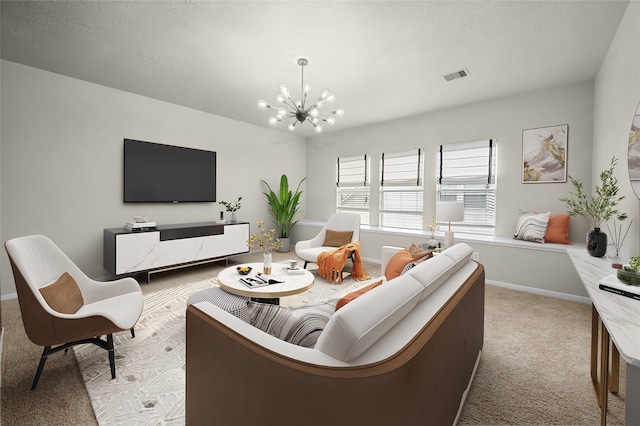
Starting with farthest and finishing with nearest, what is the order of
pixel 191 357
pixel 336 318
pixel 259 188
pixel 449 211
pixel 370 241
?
pixel 259 188 → pixel 370 241 → pixel 449 211 → pixel 191 357 → pixel 336 318

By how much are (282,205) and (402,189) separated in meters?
2.37

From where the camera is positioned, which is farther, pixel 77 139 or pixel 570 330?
pixel 77 139

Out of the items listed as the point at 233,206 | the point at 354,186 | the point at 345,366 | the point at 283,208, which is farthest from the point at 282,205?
the point at 345,366

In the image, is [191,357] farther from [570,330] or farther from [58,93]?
[58,93]

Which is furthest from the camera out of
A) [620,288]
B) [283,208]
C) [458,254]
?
[283,208]

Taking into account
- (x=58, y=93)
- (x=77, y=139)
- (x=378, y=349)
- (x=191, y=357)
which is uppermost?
(x=58, y=93)

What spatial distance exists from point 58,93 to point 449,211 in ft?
16.3

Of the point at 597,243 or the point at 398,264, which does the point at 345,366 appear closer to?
the point at 398,264

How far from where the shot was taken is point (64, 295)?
76.7 inches

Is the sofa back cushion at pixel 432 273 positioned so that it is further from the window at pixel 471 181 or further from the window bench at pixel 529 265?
the window at pixel 471 181

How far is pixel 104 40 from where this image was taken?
8.77 ft

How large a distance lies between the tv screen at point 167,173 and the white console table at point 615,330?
15.6ft

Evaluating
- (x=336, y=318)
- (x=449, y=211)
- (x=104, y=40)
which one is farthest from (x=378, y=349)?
(x=104, y=40)

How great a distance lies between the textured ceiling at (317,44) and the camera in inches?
87.3
